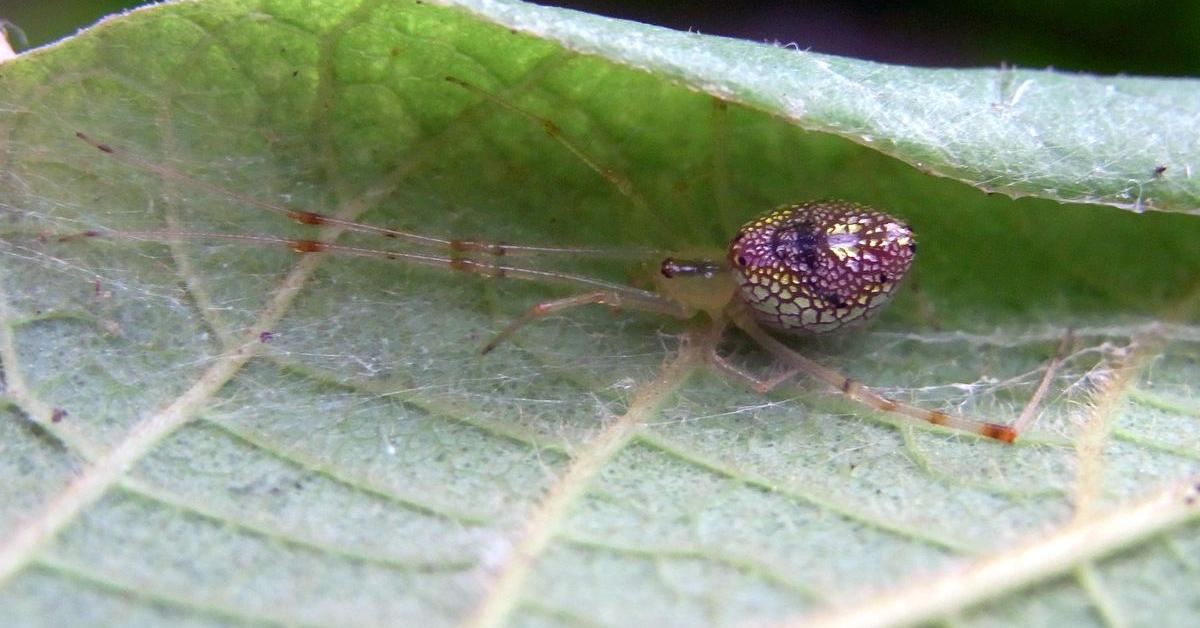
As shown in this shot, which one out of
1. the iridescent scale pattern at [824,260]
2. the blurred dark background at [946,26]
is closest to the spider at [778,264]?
the iridescent scale pattern at [824,260]

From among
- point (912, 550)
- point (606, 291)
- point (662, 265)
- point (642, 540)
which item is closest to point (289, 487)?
point (642, 540)

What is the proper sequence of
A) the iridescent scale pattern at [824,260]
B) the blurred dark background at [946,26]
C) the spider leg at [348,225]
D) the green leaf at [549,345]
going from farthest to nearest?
the blurred dark background at [946,26]
the iridescent scale pattern at [824,260]
the spider leg at [348,225]
the green leaf at [549,345]

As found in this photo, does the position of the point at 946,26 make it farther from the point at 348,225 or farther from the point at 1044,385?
the point at 348,225

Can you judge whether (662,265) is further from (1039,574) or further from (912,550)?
(1039,574)

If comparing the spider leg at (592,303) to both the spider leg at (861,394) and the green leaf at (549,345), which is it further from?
the spider leg at (861,394)

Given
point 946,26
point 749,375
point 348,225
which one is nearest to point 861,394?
point 749,375

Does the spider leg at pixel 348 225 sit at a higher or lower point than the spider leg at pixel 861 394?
higher

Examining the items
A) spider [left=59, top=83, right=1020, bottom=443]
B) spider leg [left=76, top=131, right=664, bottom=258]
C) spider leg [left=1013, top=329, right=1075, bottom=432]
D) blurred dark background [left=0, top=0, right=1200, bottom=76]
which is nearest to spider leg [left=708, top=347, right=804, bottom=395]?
spider [left=59, top=83, right=1020, bottom=443]
